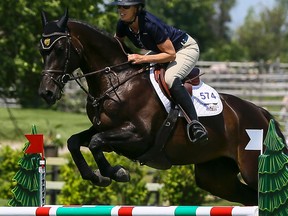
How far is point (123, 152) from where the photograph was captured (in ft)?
25.9

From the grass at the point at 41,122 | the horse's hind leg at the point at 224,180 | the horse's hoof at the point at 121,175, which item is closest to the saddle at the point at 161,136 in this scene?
the horse's hoof at the point at 121,175

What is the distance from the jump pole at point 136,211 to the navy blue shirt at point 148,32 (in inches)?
77.8

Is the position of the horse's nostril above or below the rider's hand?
below

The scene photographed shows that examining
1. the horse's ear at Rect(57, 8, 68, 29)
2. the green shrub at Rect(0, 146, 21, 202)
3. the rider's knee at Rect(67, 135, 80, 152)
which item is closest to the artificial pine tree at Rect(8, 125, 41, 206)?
the rider's knee at Rect(67, 135, 80, 152)

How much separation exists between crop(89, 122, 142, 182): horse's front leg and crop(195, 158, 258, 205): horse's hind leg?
121 centimetres

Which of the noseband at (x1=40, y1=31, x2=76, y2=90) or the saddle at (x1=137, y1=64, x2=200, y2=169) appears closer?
the noseband at (x1=40, y1=31, x2=76, y2=90)

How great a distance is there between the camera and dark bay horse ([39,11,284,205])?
7.71 meters

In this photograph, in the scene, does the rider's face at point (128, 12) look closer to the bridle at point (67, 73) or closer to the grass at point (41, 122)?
the bridle at point (67, 73)

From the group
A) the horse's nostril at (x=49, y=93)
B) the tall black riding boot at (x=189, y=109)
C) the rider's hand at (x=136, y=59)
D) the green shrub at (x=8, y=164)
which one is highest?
the rider's hand at (x=136, y=59)

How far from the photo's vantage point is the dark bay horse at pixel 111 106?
771 cm

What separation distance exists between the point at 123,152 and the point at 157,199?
595cm

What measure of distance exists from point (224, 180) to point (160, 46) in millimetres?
1688

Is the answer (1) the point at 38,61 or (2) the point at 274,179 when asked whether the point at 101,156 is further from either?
(1) the point at 38,61

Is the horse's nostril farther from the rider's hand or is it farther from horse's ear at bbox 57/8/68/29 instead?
the rider's hand
